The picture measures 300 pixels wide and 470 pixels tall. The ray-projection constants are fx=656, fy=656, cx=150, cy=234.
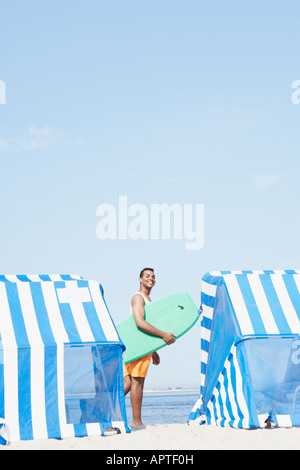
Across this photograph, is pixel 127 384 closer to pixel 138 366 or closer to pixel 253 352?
pixel 138 366

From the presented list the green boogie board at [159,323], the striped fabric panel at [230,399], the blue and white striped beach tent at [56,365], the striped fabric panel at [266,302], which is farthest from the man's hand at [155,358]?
the striped fabric panel at [266,302]

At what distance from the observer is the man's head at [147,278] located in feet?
22.7

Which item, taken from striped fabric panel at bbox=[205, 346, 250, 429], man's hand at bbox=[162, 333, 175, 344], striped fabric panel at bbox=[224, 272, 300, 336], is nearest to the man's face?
man's hand at bbox=[162, 333, 175, 344]

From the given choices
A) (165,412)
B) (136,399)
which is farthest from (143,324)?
(165,412)

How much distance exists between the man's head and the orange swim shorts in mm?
736

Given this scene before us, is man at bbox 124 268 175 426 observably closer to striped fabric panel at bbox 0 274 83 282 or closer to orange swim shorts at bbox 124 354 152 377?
orange swim shorts at bbox 124 354 152 377

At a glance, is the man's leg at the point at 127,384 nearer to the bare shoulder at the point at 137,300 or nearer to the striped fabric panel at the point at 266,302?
the bare shoulder at the point at 137,300

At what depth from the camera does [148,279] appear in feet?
22.7

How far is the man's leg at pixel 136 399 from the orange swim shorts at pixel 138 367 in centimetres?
5

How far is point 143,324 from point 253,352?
117cm

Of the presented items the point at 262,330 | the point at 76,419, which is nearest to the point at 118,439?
the point at 76,419

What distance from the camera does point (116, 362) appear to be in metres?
6.12

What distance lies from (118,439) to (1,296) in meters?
1.80
